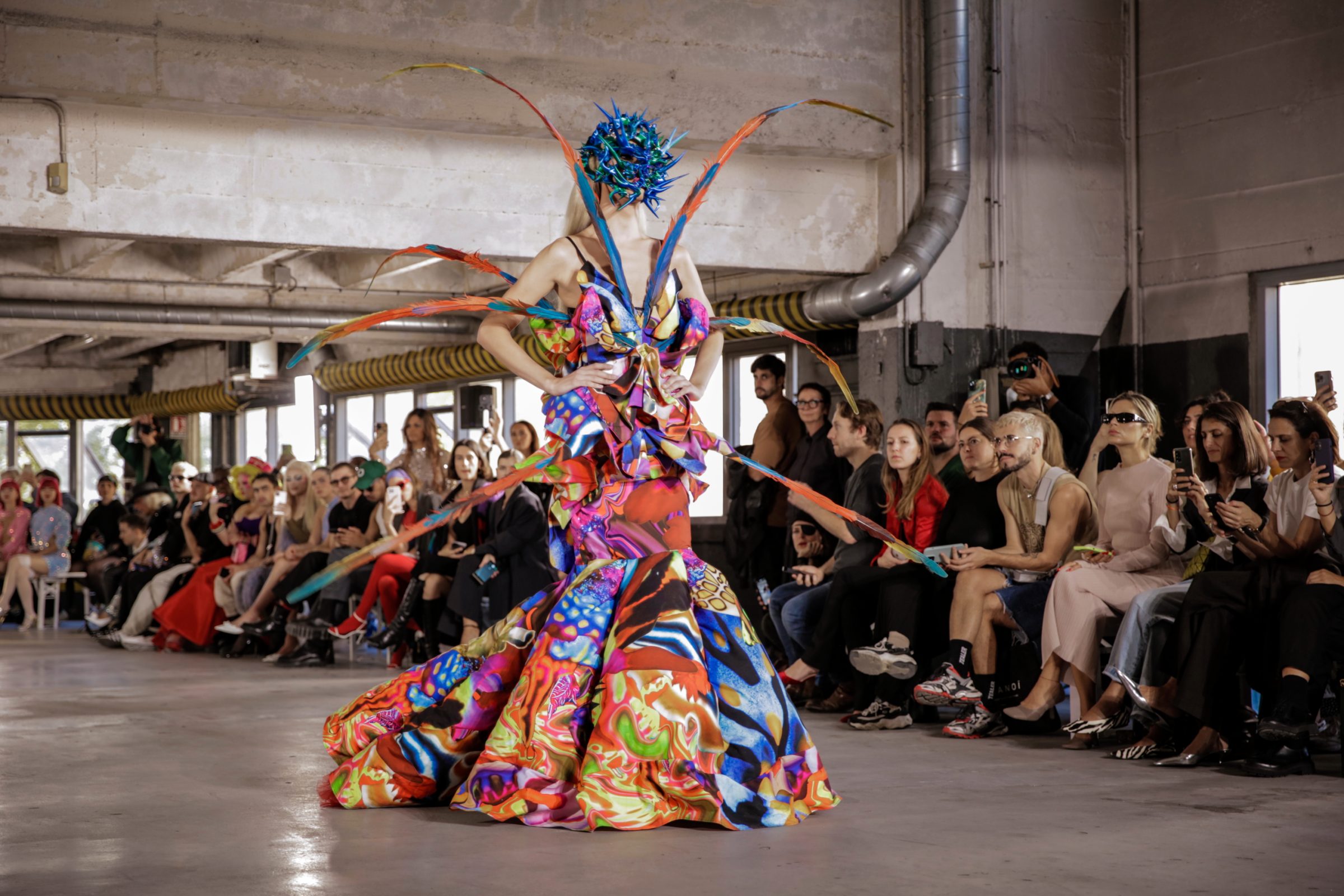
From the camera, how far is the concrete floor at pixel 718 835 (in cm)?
265

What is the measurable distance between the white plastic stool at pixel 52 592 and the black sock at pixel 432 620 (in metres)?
4.51

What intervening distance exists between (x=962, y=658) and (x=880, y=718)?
1.20 ft

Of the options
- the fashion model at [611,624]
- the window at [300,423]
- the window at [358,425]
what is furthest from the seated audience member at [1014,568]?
the window at [300,423]

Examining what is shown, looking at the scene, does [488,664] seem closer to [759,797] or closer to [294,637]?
[759,797]

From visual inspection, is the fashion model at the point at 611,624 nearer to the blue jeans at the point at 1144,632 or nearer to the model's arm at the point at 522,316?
the model's arm at the point at 522,316

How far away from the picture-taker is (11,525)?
10.8m

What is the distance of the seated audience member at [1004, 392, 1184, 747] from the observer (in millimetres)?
4594

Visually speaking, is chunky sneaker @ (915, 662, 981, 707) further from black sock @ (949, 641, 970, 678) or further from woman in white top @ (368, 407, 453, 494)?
woman in white top @ (368, 407, 453, 494)

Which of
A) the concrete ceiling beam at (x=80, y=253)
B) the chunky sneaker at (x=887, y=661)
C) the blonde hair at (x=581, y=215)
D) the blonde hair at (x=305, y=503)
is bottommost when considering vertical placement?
the chunky sneaker at (x=887, y=661)

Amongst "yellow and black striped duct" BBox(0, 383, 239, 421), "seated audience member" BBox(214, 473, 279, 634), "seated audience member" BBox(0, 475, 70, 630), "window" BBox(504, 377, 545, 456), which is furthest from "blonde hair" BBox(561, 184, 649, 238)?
"yellow and black striped duct" BBox(0, 383, 239, 421)

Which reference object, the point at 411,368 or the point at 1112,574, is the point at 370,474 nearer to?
the point at 1112,574

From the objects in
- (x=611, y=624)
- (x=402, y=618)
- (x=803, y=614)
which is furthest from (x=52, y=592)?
(x=611, y=624)

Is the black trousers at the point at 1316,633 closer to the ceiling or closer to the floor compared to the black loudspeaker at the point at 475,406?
closer to the floor

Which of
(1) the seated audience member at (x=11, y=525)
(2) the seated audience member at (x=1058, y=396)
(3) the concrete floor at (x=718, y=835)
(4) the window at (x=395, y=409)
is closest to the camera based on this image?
(3) the concrete floor at (x=718, y=835)
